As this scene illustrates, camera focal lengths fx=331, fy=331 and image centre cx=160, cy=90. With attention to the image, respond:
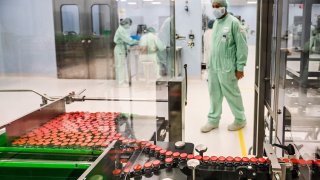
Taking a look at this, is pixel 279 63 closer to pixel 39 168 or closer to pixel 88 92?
pixel 39 168

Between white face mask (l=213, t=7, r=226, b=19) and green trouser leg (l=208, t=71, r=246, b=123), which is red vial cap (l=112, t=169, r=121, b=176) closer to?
green trouser leg (l=208, t=71, r=246, b=123)

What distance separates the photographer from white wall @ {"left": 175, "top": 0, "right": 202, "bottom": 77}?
22.7 ft

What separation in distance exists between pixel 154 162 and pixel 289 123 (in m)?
0.94

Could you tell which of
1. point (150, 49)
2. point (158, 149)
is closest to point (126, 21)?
point (150, 49)

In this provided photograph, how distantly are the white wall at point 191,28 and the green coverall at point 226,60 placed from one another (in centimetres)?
315

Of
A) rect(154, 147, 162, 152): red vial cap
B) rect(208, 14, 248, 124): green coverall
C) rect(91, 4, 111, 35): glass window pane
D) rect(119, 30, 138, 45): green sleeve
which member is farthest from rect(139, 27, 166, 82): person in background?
rect(154, 147, 162, 152): red vial cap

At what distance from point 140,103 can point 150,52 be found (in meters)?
1.64

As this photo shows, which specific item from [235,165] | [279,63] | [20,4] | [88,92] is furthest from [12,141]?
[20,4]

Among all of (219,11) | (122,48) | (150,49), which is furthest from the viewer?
(122,48)

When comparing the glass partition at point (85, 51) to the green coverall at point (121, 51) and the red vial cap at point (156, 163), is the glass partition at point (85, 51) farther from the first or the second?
the red vial cap at point (156, 163)

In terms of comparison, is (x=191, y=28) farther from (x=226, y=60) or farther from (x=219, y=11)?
(x=226, y=60)

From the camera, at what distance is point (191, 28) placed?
698 cm

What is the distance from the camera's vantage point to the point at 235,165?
1.37m

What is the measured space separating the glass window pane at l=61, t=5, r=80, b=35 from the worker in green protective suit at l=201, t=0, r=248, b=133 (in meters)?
4.52
